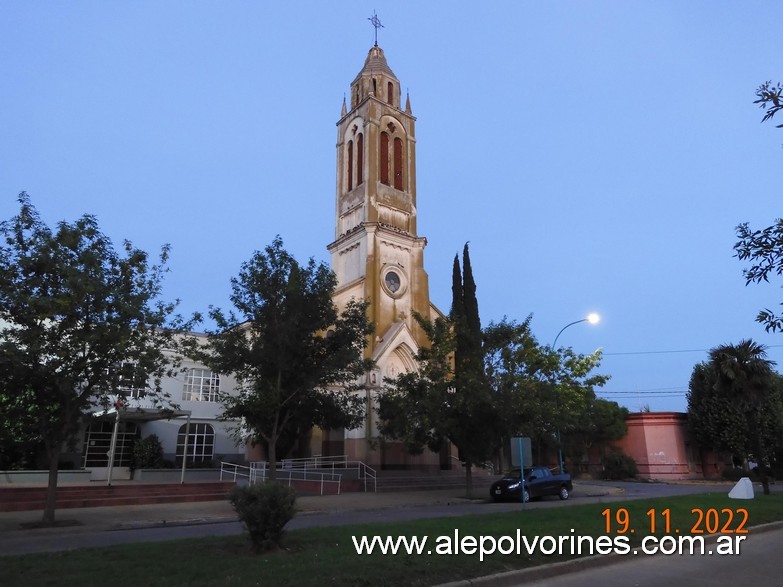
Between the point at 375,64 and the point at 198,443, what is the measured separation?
2896cm

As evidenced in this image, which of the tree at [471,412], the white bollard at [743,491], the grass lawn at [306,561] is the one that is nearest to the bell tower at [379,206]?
the tree at [471,412]

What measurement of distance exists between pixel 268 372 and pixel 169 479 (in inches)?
493

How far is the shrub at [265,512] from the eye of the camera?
28.1 ft

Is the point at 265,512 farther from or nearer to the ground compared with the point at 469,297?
nearer to the ground

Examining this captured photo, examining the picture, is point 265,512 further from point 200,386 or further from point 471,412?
point 200,386

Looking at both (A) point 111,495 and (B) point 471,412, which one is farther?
(B) point 471,412

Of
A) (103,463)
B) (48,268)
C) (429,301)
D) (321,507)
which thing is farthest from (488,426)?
(103,463)

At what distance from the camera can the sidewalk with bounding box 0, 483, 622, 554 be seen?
45.6 feet

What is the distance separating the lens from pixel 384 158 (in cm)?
3897

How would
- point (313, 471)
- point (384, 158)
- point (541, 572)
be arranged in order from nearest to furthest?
point (541, 572), point (313, 471), point (384, 158)

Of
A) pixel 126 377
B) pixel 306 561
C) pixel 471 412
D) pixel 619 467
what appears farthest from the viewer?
pixel 619 467

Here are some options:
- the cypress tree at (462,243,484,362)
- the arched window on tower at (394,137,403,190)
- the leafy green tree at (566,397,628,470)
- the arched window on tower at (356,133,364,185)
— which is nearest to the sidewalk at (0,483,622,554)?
the cypress tree at (462,243,484,362)

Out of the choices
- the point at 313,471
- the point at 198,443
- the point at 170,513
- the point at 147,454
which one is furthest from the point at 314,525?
the point at 198,443

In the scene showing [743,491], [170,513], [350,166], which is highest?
[350,166]
